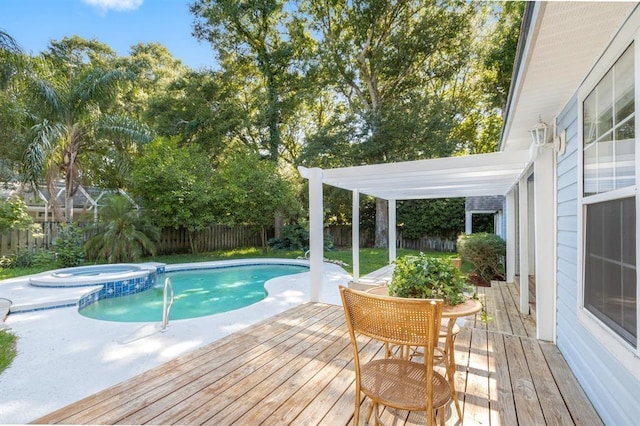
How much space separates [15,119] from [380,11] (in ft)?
46.6

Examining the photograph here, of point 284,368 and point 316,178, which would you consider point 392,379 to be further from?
point 316,178

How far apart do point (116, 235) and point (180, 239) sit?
336 cm

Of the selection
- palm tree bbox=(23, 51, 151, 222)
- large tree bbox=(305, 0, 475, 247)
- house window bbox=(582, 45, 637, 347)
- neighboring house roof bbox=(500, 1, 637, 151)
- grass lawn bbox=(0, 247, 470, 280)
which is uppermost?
large tree bbox=(305, 0, 475, 247)

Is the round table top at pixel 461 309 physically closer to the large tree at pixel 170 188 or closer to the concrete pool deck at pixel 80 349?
the concrete pool deck at pixel 80 349

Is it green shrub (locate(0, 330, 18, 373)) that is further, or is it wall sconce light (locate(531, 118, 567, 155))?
wall sconce light (locate(531, 118, 567, 155))

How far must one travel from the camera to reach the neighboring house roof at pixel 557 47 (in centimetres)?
182

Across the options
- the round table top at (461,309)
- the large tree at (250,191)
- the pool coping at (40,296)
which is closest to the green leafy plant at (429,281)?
the round table top at (461,309)

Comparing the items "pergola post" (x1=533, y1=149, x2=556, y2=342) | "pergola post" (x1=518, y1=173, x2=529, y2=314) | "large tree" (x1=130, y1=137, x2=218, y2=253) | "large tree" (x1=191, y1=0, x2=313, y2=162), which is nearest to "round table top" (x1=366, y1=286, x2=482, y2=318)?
"pergola post" (x1=533, y1=149, x2=556, y2=342)

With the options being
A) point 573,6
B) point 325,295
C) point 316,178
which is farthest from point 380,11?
point 573,6

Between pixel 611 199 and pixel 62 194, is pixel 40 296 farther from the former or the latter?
pixel 62 194

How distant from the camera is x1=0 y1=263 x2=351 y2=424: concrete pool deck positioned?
2.70 meters

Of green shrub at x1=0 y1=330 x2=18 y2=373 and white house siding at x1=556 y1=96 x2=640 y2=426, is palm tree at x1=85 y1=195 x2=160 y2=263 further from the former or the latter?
white house siding at x1=556 y1=96 x2=640 y2=426

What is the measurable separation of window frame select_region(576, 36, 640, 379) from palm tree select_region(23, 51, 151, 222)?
39.8ft

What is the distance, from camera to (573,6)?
5.79ft
